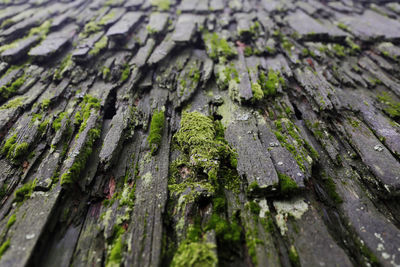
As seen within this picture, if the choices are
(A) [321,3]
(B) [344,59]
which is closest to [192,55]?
(B) [344,59]

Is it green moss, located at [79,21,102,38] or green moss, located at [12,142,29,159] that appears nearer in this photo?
green moss, located at [12,142,29,159]

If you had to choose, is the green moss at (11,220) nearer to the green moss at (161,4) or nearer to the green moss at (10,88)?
the green moss at (10,88)

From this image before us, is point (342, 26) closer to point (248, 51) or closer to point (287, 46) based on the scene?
point (287, 46)

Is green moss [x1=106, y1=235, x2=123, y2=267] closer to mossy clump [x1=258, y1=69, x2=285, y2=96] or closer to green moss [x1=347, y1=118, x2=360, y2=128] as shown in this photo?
mossy clump [x1=258, y1=69, x2=285, y2=96]

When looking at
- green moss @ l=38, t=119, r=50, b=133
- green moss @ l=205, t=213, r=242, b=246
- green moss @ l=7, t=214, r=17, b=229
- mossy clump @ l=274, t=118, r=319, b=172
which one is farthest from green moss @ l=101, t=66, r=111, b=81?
green moss @ l=205, t=213, r=242, b=246

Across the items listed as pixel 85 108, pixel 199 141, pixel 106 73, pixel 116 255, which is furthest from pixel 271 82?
pixel 116 255

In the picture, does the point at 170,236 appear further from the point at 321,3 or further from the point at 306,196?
the point at 321,3

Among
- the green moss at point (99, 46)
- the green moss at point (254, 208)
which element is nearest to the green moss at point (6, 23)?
the green moss at point (99, 46)
